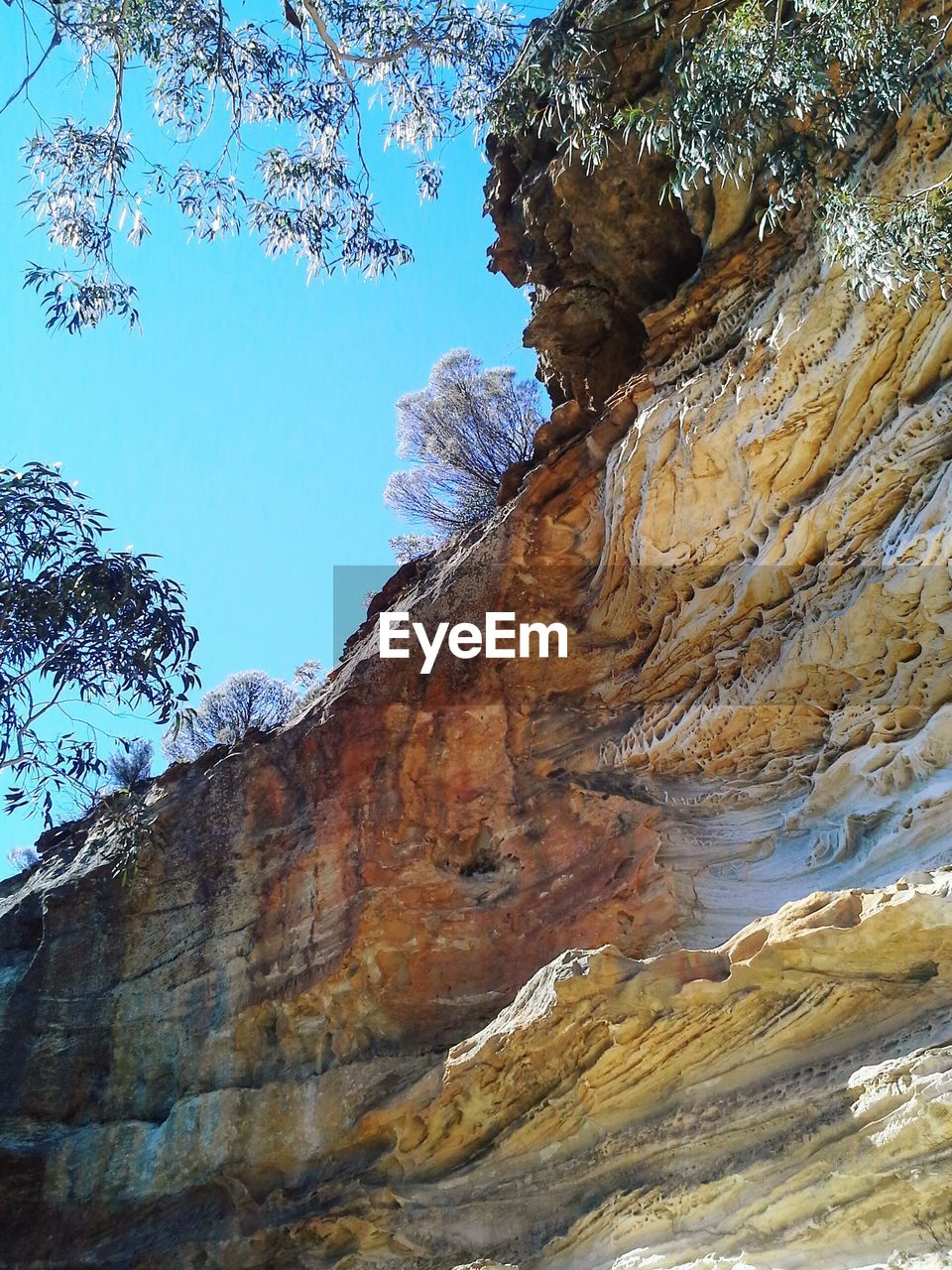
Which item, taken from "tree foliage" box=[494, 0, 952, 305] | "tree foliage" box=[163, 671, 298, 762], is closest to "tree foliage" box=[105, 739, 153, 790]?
"tree foliage" box=[163, 671, 298, 762]

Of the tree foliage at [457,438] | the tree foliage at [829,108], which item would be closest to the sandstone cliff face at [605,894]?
the tree foliage at [829,108]

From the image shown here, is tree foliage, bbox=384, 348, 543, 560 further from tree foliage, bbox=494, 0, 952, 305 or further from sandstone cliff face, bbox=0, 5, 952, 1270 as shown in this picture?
tree foliage, bbox=494, 0, 952, 305

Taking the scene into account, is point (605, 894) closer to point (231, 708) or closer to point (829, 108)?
point (829, 108)

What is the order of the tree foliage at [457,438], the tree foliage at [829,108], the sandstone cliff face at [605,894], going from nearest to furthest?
the sandstone cliff face at [605,894]
the tree foliage at [829,108]
the tree foliage at [457,438]

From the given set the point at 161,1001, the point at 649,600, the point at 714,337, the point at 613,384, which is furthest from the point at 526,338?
the point at 161,1001

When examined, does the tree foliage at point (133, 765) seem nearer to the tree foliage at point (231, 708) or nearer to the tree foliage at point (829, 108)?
the tree foliage at point (231, 708)

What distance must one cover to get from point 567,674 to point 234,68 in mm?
6087

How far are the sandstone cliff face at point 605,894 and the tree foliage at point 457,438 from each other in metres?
5.84

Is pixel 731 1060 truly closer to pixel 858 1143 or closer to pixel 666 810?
pixel 858 1143

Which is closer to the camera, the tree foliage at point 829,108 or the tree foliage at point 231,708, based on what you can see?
the tree foliage at point 829,108

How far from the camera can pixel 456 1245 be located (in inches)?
254

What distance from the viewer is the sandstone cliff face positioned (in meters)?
5.74

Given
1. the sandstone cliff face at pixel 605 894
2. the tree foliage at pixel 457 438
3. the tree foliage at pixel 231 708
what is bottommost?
the sandstone cliff face at pixel 605 894

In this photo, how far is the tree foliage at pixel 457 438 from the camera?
17.6 meters
